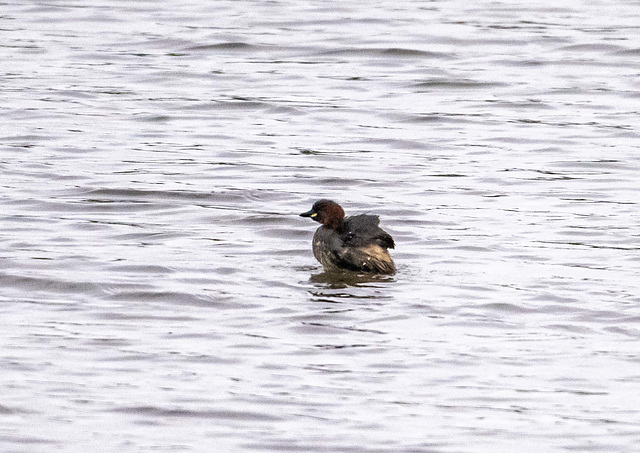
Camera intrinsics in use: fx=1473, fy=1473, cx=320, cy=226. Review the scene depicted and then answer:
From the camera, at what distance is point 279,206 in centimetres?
1316

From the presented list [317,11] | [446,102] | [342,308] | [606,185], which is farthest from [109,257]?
[317,11]

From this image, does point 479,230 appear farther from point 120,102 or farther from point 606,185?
point 120,102

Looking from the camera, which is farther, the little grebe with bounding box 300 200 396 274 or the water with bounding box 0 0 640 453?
the little grebe with bounding box 300 200 396 274

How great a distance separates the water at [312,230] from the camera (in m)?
7.53

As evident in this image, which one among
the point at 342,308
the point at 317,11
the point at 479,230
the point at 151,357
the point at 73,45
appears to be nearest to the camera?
→ the point at 151,357

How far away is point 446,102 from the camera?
1841 centimetres

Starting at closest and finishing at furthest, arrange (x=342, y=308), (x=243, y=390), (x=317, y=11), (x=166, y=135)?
(x=243, y=390), (x=342, y=308), (x=166, y=135), (x=317, y=11)

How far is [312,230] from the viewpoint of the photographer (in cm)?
1241

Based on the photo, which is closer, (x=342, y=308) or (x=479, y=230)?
(x=342, y=308)

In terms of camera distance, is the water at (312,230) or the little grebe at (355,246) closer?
the water at (312,230)

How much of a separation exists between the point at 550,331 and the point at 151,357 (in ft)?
8.14

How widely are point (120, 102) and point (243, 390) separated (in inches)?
418

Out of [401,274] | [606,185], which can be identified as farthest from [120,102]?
[401,274]

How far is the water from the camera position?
24.7 ft
